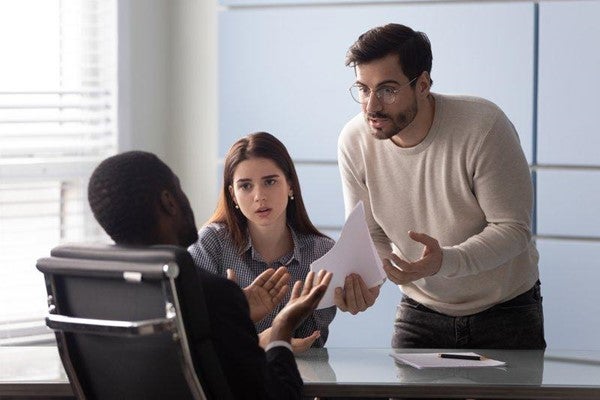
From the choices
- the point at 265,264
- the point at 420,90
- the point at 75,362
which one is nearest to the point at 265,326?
the point at 265,264

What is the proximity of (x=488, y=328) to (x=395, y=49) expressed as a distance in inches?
32.4

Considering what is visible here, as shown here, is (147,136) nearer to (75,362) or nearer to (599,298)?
(599,298)

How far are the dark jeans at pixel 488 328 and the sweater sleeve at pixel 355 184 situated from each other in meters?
0.24

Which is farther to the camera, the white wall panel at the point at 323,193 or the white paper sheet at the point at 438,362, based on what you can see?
the white wall panel at the point at 323,193

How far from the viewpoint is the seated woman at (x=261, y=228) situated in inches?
124

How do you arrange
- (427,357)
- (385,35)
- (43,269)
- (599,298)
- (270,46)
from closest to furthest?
(43,269)
(427,357)
(385,35)
(599,298)
(270,46)

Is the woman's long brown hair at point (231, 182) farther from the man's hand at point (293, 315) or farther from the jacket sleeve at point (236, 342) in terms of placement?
the jacket sleeve at point (236, 342)

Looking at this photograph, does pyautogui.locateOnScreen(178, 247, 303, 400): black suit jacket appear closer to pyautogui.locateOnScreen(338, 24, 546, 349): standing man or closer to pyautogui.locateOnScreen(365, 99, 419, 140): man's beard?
pyautogui.locateOnScreen(338, 24, 546, 349): standing man

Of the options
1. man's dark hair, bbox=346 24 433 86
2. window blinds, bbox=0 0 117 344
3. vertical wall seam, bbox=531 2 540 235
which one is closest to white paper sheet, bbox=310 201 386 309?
man's dark hair, bbox=346 24 433 86

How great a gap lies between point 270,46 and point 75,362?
224cm

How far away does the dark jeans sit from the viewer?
3072 millimetres

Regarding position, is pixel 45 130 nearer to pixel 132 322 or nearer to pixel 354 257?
pixel 354 257

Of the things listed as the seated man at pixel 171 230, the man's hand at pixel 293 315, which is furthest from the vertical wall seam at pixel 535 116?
the seated man at pixel 171 230

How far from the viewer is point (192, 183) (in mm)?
4297
